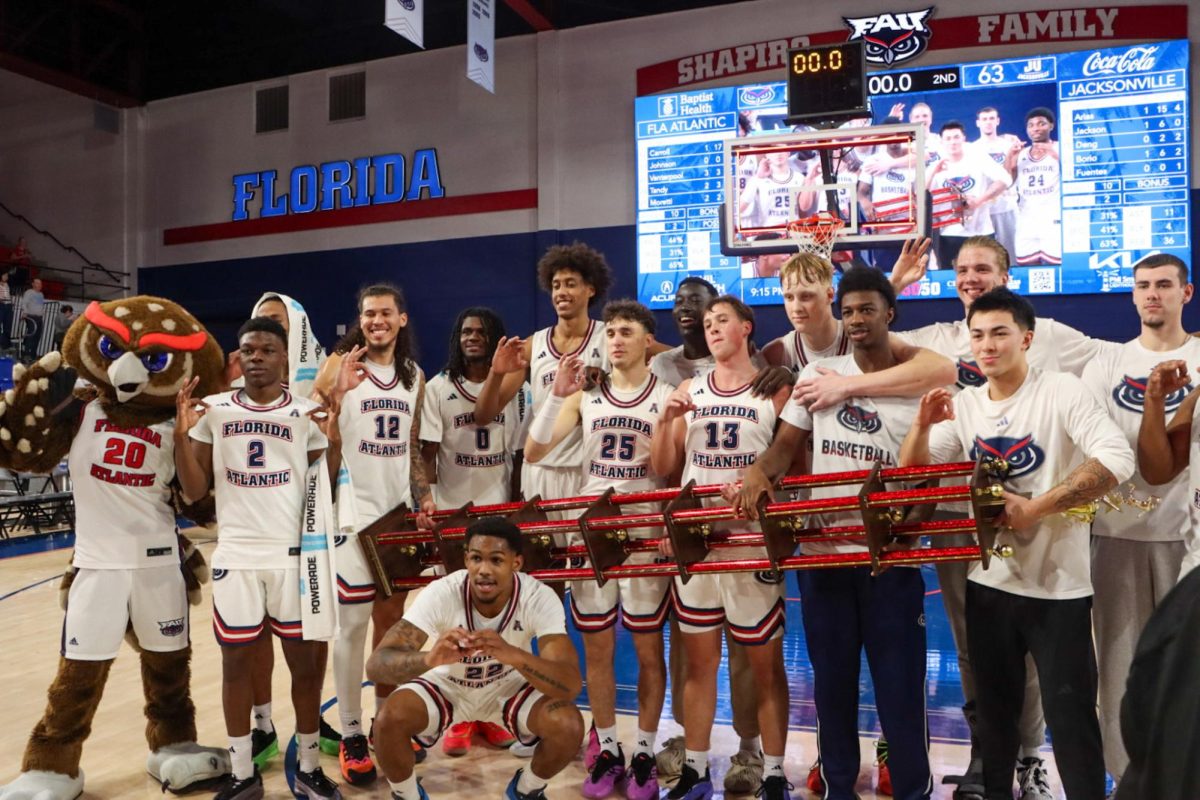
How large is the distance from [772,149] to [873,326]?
550 centimetres

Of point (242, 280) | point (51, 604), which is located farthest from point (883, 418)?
point (242, 280)

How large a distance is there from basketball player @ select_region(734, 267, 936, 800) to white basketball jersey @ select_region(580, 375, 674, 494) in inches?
24.1

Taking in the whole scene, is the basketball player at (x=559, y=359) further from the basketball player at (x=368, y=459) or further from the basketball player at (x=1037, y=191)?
the basketball player at (x=1037, y=191)

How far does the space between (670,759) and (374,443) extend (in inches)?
73.0

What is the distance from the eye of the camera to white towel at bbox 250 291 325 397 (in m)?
4.42

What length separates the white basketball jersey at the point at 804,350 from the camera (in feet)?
12.5

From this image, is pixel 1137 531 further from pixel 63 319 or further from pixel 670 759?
pixel 63 319

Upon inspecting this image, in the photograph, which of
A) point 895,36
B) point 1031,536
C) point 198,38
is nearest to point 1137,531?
point 1031,536

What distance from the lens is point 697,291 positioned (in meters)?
4.33

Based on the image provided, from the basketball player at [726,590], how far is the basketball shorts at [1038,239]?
758cm

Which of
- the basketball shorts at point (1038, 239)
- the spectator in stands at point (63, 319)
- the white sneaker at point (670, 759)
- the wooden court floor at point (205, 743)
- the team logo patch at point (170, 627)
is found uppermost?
the basketball shorts at point (1038, 239)

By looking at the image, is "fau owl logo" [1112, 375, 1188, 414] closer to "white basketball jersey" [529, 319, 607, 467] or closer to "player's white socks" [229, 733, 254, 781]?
"white basketball jersey" [529, 319, 607, 467]

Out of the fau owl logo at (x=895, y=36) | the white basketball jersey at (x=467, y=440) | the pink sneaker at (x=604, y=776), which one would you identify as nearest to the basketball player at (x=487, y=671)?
the pink sneaker at (x=604, y=776)

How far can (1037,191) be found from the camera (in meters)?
10.1
